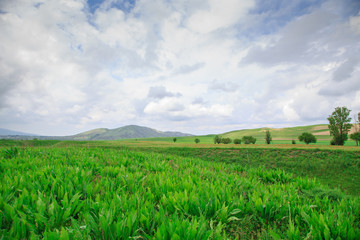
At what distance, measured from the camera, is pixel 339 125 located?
56.7 m

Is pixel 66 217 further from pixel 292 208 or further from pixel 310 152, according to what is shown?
pixel 310 152

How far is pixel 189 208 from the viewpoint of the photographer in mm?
2971

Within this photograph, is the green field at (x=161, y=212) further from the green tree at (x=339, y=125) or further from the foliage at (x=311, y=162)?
the green tree at (x=339, y=125)

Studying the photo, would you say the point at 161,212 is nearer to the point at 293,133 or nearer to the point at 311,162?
the point at 311,162

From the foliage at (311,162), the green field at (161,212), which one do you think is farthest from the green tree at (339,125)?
the green field at (161,212)

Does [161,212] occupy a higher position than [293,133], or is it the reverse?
[293,133]

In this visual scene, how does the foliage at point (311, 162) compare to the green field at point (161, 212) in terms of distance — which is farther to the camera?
the foliage at point (311, 162)

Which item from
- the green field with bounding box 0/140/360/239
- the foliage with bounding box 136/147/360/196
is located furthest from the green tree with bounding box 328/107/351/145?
the green field with bounding box 0/140/360/239

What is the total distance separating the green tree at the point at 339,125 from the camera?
54.1 metres

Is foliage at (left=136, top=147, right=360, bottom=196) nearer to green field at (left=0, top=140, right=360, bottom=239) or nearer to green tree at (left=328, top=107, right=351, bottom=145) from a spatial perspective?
green field at (left=0, top=140, right=360, bottom=239)

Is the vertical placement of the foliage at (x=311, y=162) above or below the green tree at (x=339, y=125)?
below

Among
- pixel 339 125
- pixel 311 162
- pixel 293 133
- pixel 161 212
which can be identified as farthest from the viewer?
pixel 293 133

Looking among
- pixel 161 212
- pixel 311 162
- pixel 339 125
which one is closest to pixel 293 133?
pixel 339 125

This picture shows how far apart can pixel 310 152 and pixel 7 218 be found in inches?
1366
